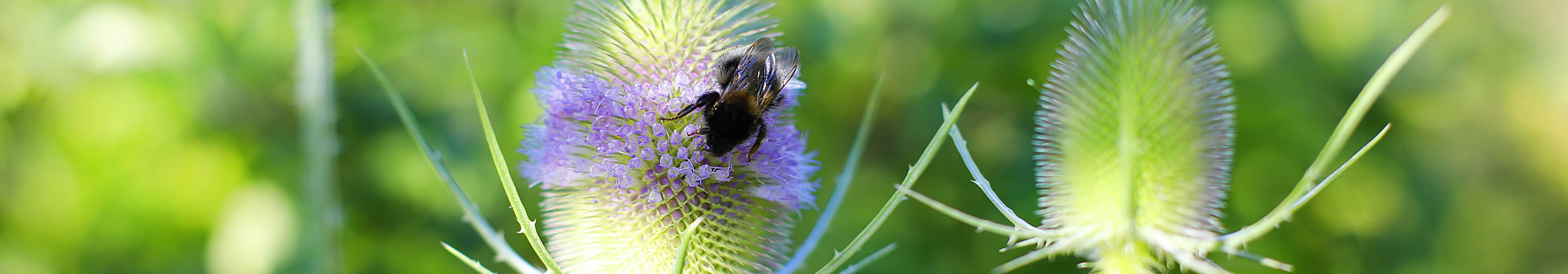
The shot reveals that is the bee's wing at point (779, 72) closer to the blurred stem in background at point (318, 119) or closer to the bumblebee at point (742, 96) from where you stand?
the bumblebee at point (742, 96)

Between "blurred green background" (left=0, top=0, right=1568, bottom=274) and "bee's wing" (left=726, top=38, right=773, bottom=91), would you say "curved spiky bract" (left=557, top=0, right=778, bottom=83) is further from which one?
"blurred green background" (left=0, top=0, right=1568, bottom=274)

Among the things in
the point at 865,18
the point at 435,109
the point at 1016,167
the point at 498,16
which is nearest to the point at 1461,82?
the point at 1016,167

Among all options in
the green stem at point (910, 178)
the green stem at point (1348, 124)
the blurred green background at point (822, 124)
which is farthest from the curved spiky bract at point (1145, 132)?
the blurred green background at point (822, 124)

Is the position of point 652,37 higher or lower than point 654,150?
higher

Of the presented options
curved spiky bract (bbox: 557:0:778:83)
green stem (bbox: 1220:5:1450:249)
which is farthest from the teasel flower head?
green stem (bbox: 1220:5:1450:249)

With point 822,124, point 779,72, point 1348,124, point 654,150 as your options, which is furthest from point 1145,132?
point 822,124

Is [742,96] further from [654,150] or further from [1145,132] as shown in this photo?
[1145,132]
